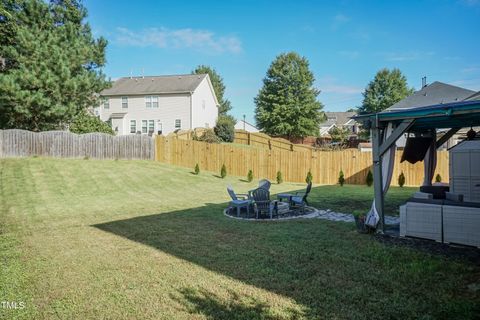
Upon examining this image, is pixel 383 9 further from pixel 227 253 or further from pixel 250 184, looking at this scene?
pixel 227 253

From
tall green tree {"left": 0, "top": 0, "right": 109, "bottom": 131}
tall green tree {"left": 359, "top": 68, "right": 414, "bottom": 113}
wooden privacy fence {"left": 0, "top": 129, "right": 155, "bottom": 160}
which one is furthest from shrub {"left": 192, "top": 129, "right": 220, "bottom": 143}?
tall green tree {"left": 359, "top": 68, "right": 414, "bottom": 113}

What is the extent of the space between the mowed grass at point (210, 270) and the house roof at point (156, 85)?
23938mm

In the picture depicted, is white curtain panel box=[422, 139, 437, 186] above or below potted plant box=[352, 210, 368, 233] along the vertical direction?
above

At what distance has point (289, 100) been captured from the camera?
39500 mm

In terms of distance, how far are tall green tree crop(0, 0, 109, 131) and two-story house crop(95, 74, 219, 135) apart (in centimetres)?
998

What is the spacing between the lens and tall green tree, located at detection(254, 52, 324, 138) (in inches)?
1553

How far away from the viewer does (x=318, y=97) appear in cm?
4109

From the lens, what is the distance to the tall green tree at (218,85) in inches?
2449

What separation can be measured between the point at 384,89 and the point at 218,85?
31056 mm

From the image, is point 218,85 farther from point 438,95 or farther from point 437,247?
point 437,247

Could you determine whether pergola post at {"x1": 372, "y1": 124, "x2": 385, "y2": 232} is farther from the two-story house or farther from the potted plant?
the two-story house

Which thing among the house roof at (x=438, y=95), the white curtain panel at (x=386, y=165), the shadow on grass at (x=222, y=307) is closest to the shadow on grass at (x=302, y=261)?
the shadow on grass at (x=222, y=307)

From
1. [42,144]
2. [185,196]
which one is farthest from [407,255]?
[42,144]

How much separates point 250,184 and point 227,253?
40.8 ft
